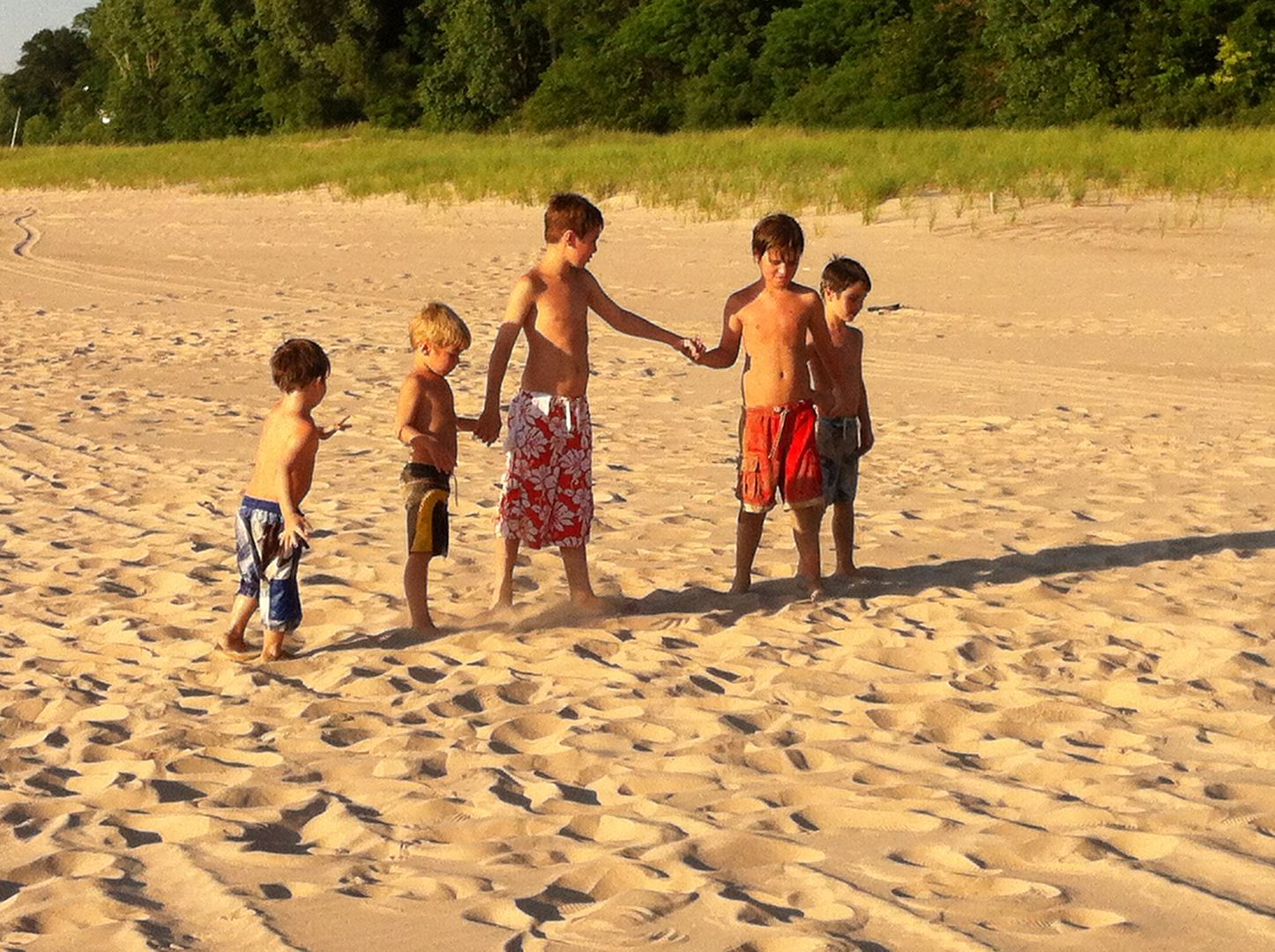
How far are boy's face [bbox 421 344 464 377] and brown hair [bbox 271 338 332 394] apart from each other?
0.33 metres

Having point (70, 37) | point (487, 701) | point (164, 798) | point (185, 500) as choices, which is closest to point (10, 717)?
point (164, 798)

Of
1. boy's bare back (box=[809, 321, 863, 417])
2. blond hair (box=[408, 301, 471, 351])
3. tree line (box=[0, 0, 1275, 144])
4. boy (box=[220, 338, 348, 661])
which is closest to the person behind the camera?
boy (box=[220, 338, 348, 661])

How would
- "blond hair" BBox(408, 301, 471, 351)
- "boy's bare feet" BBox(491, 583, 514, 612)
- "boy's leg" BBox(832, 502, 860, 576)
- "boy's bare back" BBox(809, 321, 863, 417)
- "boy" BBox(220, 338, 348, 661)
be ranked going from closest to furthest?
1. "boy" BBox(220, 338, 348, 661)
2. "blond hair" BBox(408, 301, 471, 351)
3. "boy's bare feet" BBox(491, 583, 514, 612)
4. "boy's bare back" BBox(809, 321, 863, 417)
5. "boy's leg" BBox(832, 502, 860, 576)

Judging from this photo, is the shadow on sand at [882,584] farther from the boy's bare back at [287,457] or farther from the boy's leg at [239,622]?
the boy's bare back at [287,457]

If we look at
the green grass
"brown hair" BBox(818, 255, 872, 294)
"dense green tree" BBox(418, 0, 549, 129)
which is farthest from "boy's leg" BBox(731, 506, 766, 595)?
"dense green tree" BBox(418, 0, 549, 129)

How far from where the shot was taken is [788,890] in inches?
133

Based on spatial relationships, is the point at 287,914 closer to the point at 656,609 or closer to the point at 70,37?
the point at 656,609

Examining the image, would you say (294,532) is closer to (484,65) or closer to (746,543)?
(746,543)

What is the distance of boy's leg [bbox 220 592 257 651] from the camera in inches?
203

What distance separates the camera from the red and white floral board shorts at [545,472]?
5520mm

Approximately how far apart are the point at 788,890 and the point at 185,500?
4.66 m

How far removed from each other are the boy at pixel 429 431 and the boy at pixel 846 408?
126cm

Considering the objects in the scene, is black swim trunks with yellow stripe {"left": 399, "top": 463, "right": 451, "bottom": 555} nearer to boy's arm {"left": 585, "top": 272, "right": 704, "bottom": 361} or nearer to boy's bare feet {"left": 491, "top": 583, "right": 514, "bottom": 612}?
boy's bare feet {"left": 491, "top": 583, "right": 514, "bottom": 612}

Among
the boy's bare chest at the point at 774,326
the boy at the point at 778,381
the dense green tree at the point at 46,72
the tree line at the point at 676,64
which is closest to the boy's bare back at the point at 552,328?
the boy at the point at 778,381
